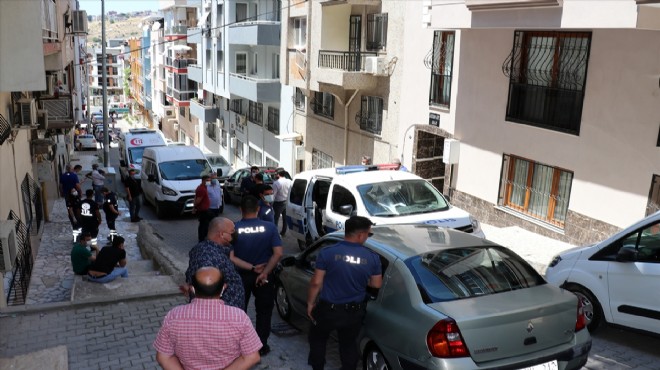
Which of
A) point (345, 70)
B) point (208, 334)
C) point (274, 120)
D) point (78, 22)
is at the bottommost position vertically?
point (274, 120)

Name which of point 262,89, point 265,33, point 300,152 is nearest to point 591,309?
point 300,152

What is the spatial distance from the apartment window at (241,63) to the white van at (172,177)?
1298 cm

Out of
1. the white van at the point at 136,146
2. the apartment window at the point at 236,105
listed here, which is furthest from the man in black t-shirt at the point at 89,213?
the apartment window at the point at 236,105

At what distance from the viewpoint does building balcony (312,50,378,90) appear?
18.9 m

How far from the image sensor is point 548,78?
41.5 feet

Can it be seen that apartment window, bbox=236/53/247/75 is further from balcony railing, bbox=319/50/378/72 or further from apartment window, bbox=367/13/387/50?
apartment window, bbox=367/13/387/50

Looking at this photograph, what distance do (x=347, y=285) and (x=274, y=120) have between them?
81.1 ft

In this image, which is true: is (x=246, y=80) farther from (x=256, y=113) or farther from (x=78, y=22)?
(x=78, y=22)

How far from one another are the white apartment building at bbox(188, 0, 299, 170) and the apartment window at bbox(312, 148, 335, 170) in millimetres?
1638

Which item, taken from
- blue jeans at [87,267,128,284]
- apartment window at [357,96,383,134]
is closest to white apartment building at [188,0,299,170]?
apartment window at [357,96,383,134]

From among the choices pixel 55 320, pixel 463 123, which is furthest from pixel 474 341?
pixel 463 123

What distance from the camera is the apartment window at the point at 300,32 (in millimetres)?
24066

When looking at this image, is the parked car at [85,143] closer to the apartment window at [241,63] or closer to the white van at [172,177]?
the apartment window at [241,63]

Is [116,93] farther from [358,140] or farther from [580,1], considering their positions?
[580,1]
